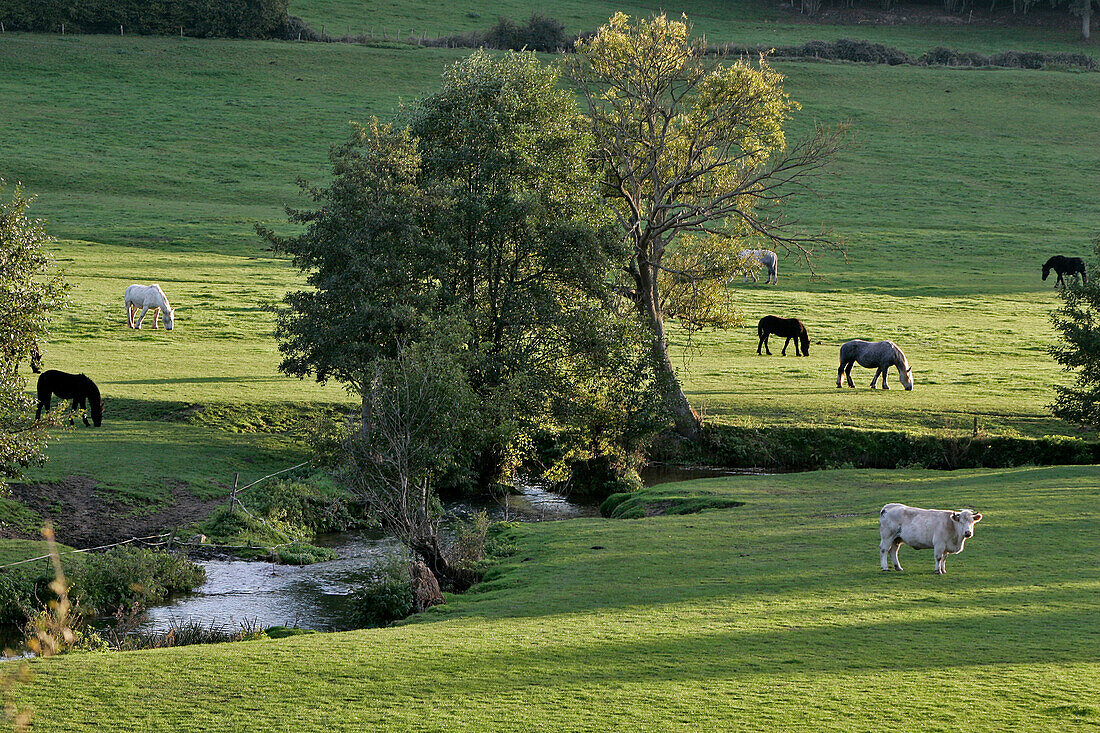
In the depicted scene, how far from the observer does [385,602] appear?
20375mm

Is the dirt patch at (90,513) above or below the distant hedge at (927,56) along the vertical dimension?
below

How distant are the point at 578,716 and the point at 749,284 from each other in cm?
5317

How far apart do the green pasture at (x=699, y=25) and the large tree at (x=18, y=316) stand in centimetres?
9686

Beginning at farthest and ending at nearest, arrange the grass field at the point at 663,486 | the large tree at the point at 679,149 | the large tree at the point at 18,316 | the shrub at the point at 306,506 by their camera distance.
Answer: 1. the large tree at the point at 679,149
2. the shrub at the point at 306,506
3. the large tree at the point at 18,316
4. the grass field at the point at 663,486

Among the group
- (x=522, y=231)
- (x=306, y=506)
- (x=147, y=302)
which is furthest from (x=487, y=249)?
(x=147, y=302)

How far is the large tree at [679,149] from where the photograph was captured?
113ft

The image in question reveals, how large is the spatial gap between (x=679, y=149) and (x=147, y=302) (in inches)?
868

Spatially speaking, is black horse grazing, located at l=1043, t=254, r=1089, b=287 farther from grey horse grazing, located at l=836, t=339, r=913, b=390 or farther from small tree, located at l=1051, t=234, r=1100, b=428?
small tree, located at l=1051, t=234, r=1100, b=428

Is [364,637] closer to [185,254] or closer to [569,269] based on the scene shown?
[569,269]

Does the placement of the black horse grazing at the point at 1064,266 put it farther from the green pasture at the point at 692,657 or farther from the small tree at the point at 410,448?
the small tree at the point at 410,448

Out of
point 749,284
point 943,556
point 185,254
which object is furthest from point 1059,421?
point 185,254

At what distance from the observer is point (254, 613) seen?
21.0m

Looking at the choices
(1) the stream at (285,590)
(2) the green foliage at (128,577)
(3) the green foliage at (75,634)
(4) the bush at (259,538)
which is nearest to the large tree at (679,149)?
(1) the stream at (285,590)

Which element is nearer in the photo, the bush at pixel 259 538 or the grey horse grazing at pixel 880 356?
the bush at pixel 259 538
